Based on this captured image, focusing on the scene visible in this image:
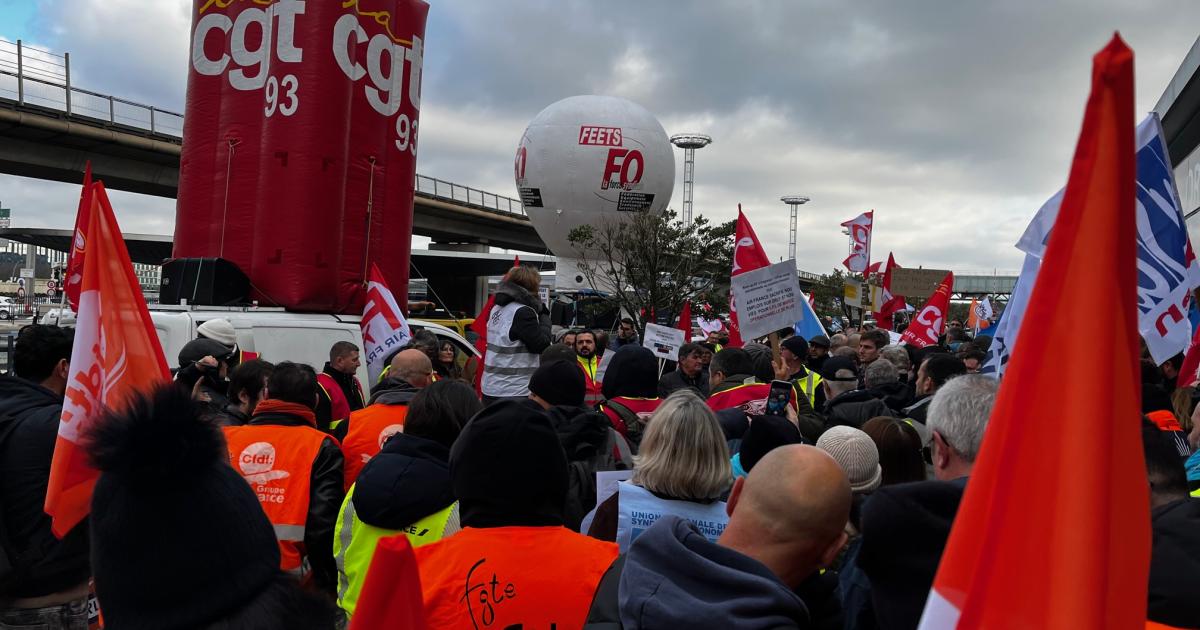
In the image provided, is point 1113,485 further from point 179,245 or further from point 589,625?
point 179,245

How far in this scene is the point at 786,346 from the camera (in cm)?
778

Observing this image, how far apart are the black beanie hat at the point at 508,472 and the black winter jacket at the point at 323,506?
139 cm

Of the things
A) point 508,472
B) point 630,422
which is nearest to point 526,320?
point 630,422

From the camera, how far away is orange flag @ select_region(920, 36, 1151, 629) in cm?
116

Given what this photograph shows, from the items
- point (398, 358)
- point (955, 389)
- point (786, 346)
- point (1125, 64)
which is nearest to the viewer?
point (1125, 64)

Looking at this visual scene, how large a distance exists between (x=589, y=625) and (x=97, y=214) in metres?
2.73

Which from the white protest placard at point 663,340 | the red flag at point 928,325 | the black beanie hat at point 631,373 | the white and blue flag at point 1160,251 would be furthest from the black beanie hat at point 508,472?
the red flag at point 928,325

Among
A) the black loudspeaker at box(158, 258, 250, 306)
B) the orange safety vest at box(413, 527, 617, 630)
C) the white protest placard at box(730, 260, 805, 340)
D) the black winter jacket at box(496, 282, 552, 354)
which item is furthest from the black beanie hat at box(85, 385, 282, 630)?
the black loudspeaker at box(158, 258, 250, 306)

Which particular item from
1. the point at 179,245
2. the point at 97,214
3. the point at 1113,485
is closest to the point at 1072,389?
the point at 1113,485

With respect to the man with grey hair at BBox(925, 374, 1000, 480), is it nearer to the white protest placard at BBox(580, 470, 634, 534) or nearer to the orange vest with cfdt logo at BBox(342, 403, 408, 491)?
the white protest placard at BBox(580, 470, 634, 534)

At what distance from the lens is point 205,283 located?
1012 centimetres

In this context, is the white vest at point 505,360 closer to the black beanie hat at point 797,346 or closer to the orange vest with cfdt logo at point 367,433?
the black beanie hat at point 797,346

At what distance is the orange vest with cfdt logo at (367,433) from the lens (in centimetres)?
443

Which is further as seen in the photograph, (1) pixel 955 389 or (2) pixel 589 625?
(1) pixel 955 389
